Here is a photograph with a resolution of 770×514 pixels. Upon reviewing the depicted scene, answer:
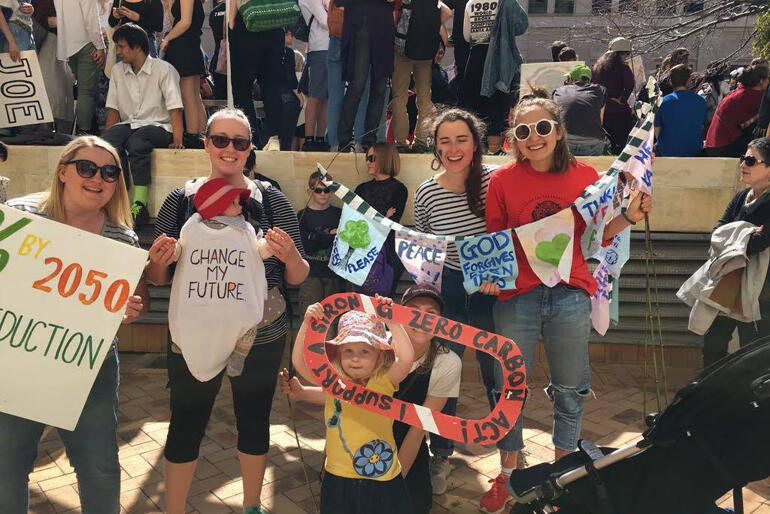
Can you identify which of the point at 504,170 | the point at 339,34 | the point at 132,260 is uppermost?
the point at 339,34

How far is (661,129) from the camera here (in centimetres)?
596

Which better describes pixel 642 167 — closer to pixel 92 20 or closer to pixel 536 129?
pixel 536 129

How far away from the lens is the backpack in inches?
224

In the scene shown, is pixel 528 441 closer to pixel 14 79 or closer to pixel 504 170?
pixel 504 170

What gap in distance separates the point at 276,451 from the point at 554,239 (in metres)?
2.20

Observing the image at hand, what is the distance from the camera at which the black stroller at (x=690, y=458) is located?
2.12 m

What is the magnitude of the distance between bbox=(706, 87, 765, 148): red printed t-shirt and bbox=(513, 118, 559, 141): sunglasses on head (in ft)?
12.8

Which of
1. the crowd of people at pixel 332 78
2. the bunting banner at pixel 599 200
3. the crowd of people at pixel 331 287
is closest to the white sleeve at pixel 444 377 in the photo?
the crowd of people at pixel 331 287

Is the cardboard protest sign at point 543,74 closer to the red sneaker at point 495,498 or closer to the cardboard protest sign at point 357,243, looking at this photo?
the cardboard protest sign at point 357,243

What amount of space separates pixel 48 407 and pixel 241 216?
3.23ft

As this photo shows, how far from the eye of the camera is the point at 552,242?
9.41 ft

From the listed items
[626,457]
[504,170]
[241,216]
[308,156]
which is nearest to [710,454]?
[626,457]

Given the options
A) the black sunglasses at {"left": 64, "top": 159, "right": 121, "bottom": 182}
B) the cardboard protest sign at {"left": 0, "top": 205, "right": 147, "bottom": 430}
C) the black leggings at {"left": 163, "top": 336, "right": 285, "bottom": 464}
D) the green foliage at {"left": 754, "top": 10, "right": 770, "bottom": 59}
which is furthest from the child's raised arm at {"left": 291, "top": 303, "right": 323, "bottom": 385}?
the green foliage at {"left": 754, "top": 10, "right": 770, "bottom": 59}

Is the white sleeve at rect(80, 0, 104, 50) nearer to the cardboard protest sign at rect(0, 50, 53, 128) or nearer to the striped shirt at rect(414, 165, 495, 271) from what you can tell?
the cardboard protest sign at rect(0, 50, 53, 128)
